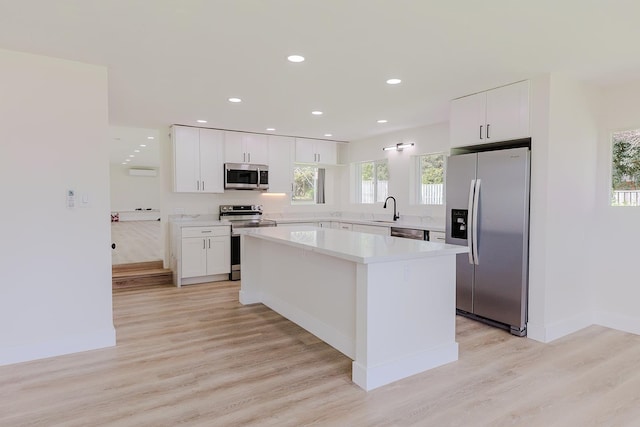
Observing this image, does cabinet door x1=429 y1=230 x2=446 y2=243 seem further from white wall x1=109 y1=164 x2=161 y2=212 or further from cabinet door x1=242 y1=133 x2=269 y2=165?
white wall x1=109 y1=164 x2=161 y2=212

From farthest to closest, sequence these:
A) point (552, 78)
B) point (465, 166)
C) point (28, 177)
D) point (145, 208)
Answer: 1. point (145, 208)
2. point (465, 166)
3. point (552, 78)
4. point (28, 177)

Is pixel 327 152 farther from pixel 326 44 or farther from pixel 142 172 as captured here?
pixel 142 172

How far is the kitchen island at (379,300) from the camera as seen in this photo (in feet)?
8.28

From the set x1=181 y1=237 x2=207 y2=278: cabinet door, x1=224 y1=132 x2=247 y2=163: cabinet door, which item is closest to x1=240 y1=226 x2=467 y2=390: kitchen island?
x1=181 y1=237 x2=207 y2=278: cabinet door

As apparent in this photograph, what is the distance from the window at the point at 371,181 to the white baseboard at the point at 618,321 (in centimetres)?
340

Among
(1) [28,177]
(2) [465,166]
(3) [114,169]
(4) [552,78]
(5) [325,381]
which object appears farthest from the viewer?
(3) [114,169]

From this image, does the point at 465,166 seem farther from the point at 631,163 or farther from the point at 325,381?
the point at 325,381

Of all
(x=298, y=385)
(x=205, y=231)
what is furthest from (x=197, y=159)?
(x=298, y=385)

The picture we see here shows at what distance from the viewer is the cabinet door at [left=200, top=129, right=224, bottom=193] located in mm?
5789

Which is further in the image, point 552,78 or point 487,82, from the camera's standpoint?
point 487,82

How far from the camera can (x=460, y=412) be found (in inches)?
88.2

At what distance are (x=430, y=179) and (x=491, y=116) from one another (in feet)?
6.96

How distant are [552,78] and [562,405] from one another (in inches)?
101

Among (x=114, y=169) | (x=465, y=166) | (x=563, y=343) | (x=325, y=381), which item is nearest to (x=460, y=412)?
(x=325, y=381)
